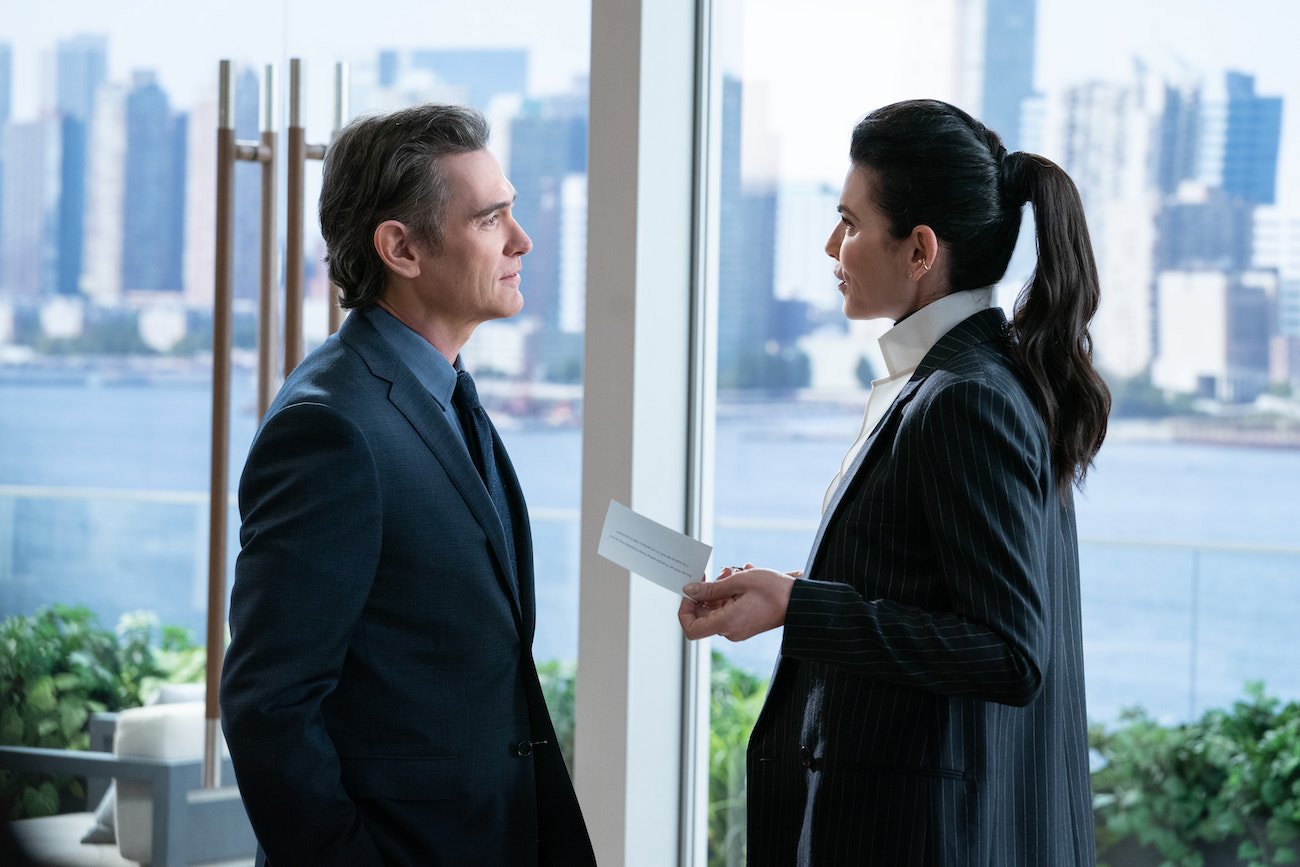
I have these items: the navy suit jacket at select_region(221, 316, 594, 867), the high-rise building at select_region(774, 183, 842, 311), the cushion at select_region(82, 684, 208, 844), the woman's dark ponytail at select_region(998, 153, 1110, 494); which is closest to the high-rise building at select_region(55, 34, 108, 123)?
the cushion at select_region(82, 684, 208, 844)

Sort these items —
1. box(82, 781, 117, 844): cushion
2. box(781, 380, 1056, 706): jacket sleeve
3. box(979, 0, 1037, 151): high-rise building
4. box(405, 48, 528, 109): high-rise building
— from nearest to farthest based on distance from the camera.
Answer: box(781, 380, 1056, 706): jacket sleeve → box(979, 0, 1037, 151): high-rise building → box(82, 781, 117, 844): cushion → box(405, 48, 528, 109): high-rise building

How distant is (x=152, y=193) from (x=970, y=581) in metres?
2.97

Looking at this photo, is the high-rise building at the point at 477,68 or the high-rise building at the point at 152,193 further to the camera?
the high-rise building at the point at 152,193

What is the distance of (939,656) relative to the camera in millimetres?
1457

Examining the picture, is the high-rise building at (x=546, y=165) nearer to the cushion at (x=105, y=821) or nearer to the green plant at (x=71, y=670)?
the green plant at (x=71, y=670)

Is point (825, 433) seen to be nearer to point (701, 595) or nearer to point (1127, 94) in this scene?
point (1127, 94)

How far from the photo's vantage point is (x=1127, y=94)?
2771 millimetres

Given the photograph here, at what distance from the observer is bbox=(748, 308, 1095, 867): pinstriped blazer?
145 cm

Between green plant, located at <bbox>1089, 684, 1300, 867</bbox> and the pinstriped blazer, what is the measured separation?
4.16 ft

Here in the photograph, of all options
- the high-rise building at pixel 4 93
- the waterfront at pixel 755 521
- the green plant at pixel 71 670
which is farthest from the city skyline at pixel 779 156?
the green plant at pixel 71 670

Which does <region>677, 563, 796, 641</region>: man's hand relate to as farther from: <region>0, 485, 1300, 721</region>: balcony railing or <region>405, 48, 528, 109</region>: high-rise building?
<region>405, 48, 528, 109</region>: high-rise building

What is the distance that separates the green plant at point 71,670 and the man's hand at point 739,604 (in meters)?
2.38

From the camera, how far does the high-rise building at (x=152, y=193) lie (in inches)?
142

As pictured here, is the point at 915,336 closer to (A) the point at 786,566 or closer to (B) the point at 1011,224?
(B) the point at 1011,224
